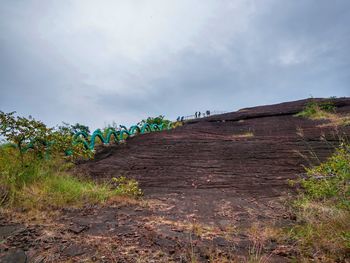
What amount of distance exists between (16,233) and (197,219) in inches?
77.5

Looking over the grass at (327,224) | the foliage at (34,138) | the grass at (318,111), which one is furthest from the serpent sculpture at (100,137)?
the grass at (318,111)

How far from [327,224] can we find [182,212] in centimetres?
176

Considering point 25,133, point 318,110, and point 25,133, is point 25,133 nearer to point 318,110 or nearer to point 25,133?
point 25,133

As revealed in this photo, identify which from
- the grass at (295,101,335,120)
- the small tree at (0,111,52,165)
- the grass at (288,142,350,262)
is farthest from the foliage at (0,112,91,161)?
the grass at (295,101,335,120)

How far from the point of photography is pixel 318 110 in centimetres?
1314

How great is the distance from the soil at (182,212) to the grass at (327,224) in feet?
0.56

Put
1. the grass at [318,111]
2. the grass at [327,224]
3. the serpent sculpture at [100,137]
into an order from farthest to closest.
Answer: the grass at [318,111], the serpent sculpture at [100,137], the grass at [327,224]

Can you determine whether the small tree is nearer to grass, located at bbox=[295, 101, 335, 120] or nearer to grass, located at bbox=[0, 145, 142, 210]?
grass, located at bbox=[0, 145, 142, 210]

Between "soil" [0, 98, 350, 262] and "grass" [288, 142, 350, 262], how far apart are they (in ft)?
0.56

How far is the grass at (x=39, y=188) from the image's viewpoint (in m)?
3.79

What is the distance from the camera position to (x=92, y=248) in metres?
2.85

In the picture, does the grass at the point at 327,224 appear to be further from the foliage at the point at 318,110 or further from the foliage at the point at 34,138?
the foliage at the point at 318,110

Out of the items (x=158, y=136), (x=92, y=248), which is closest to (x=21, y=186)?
(x=92, y=248)

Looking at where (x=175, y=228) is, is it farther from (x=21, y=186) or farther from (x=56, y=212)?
(x=21, y=186)
